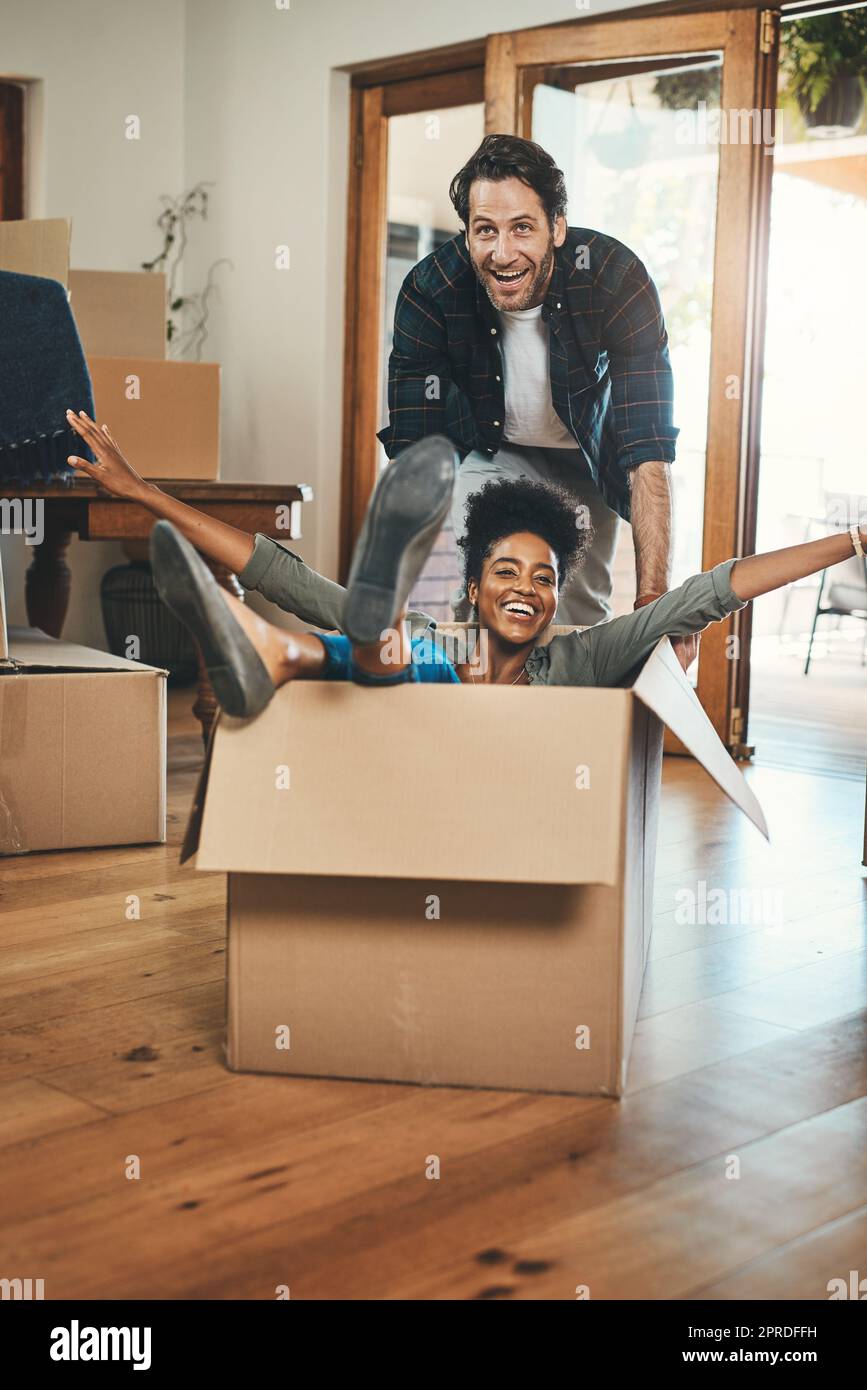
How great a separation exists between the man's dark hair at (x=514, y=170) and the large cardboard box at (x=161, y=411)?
96 centimetres

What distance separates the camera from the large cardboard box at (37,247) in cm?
275

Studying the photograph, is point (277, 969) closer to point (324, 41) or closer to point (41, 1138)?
point (41, 1138)

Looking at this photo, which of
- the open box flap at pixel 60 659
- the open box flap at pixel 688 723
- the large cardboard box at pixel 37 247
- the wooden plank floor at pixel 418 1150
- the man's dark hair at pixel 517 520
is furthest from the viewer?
the large cardboard box at pixel 37 247

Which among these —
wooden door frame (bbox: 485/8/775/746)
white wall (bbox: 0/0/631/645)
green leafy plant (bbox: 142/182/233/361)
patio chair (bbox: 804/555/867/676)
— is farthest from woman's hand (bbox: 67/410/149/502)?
patio chair (bbox: 804/555/867/676)

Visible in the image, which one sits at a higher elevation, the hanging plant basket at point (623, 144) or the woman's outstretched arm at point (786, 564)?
the hanging plant basket at point (623, 144)

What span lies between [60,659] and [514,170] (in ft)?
3.86

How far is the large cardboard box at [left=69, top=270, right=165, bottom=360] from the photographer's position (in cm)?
337

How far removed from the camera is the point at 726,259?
3553 mm

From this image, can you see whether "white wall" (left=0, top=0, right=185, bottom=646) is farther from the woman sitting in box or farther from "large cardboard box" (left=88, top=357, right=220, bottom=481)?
the woman sitting in box

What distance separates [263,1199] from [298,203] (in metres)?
3.74

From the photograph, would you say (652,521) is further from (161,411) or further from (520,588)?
(161,411)

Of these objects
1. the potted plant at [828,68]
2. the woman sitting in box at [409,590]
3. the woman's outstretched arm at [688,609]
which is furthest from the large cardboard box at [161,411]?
the potted plant at [828,68]

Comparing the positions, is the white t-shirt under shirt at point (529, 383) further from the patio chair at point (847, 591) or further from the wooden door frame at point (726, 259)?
the patio chair at point (847, 591)

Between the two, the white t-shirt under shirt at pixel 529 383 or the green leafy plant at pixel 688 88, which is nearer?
the white t-shirt under shirt at pixel 529 383
